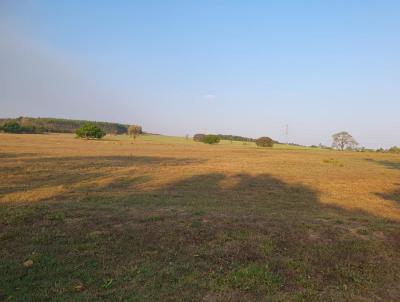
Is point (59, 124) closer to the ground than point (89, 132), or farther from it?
farther from it

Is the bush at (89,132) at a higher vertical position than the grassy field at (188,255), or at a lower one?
higher

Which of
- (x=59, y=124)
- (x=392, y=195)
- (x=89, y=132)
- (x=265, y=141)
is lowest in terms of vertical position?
(x=392, y=195)

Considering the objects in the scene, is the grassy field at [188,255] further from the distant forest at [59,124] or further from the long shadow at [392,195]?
the distant forest at [59,124]

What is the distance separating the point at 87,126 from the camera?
97500 millimetres

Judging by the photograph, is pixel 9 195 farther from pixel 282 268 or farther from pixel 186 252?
pixel 282 268

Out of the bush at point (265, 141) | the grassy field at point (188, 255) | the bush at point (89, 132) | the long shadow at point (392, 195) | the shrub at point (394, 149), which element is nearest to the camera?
the grassy field at point (188, 255)

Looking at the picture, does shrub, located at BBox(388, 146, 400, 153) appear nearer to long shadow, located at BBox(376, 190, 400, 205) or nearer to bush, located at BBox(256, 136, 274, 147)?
bush, located at BBox(256, 136, 274, 147)

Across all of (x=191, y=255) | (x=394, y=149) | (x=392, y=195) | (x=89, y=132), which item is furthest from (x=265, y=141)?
(x=191, y=255)

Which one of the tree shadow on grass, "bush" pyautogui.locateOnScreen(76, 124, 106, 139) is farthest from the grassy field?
"bush" pyautogui.locateOnScreen(76, 124, 106, 139)

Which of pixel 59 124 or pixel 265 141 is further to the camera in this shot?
pixel 59 124

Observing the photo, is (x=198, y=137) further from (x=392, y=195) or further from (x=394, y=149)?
(x=392, y=195)

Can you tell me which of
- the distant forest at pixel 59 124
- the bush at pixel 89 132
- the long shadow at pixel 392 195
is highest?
the distant forest at pixel 59 124

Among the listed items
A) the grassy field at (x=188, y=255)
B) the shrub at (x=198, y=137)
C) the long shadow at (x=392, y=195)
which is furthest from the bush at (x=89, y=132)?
the long shadow at (x=392, y=195)

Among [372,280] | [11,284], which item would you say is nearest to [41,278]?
[11,284]
